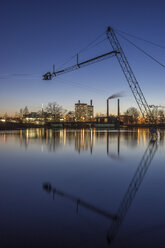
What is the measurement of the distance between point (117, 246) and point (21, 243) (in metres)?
1.63

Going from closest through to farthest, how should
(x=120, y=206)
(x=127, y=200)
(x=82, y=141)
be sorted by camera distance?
(x=120, y=206) < (x=127, y=200) < (x=82, y=141)

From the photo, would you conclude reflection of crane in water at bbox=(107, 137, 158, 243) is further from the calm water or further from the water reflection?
the water reflection

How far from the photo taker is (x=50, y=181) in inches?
274

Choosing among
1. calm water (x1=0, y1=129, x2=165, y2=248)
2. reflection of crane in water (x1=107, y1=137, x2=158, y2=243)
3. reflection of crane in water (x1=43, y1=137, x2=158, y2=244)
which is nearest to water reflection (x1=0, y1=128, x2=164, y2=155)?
reflection of crane in water (x1=107, y1=137, x2=158, y2=243)

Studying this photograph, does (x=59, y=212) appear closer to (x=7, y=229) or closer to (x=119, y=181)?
(x=7, y=229)

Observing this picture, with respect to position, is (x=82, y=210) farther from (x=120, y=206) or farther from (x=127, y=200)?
(x=127, y=200)

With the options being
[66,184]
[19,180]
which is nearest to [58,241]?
[66,184]

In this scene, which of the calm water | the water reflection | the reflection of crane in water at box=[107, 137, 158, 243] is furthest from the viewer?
the water reflection

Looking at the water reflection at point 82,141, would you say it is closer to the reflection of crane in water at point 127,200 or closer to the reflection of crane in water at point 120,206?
the reflection of crane in water at point 127,200

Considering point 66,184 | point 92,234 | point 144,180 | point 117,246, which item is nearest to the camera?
point 117,246

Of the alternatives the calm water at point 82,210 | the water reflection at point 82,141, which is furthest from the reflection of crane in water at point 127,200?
Answer: the water reflection at point 82,141

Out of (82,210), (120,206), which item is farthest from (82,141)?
(82,210)

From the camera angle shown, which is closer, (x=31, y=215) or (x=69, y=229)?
(x=69, y=229)

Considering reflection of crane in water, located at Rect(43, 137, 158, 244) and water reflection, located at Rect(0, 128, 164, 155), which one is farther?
water reflection, located at Rect(0, 128, 164, 155)
